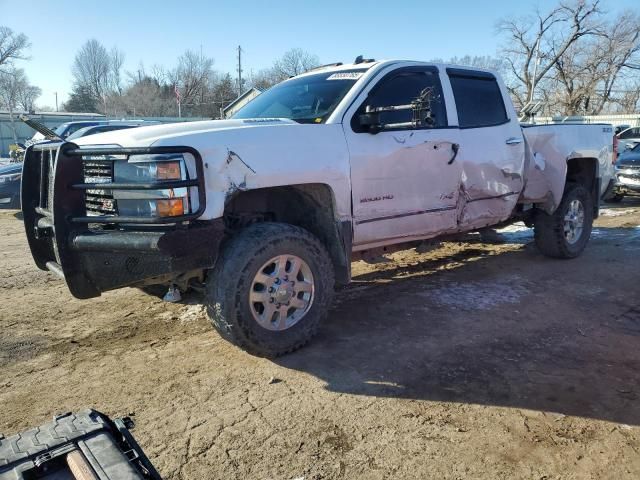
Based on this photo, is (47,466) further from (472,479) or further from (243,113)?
(243,113)

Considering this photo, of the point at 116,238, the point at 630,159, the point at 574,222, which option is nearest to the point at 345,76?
the point at 116,238

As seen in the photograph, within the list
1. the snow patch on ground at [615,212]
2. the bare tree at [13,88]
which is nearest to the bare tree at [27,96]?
the bare tree at [13,88]

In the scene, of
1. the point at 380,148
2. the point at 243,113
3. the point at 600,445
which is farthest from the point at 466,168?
the point at 600,445

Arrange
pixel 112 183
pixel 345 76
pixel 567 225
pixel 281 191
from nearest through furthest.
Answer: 1. pixel 112 183
2. pixel 281 191
3. pixel 345 76
4. pixel 567 225

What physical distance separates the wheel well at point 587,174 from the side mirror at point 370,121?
12.3 ft

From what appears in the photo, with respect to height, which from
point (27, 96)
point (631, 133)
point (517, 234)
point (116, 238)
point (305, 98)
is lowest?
point (517, 234)

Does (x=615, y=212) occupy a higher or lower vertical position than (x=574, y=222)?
lower

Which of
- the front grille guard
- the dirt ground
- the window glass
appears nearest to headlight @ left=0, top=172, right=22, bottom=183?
the dirt ground

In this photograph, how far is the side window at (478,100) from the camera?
5.04m

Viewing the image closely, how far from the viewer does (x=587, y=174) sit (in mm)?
6805

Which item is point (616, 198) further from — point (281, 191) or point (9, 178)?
point (9, 178)

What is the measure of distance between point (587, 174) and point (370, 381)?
16.4 feet

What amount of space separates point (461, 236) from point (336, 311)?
67.3 inches

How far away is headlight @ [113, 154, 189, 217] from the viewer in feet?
10.2
